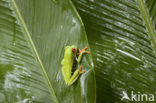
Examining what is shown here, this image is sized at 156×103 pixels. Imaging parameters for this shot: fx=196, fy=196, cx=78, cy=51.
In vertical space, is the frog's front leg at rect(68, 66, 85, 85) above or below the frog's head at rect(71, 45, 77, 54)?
below

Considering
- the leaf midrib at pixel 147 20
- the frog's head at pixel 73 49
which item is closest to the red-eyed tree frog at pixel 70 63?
the frog's head at pixel 73 49

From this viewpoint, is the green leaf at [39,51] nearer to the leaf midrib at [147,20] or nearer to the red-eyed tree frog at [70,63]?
the red-eyed tree frog at [70,63]

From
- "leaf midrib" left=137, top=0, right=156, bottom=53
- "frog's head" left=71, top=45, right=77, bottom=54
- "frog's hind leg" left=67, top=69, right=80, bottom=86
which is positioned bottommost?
"frog's hind leg" left=67, top=69, right=80, bottom=86

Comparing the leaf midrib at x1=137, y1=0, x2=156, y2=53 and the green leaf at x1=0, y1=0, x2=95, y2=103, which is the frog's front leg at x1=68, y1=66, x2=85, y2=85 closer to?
the green leaf at x1=0, y1=0, x2=95, y2=103

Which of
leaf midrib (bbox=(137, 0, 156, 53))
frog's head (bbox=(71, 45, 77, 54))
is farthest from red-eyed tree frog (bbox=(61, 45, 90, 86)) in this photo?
leaf midrib (bbox=(137, 0, 156, 53))

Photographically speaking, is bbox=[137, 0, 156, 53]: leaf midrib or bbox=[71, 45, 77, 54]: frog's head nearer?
bbox=[137, 0, 156, 53]: leaf midrib

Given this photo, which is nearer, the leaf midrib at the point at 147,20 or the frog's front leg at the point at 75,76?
the leaf midrib at the point at 147,20
